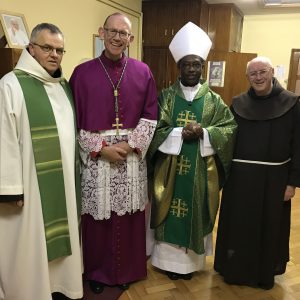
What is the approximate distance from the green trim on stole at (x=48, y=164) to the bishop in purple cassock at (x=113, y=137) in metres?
0.22

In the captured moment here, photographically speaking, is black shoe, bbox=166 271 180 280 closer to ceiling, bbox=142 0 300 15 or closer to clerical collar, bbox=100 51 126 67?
clerical collar, bbox=100 51 126 67

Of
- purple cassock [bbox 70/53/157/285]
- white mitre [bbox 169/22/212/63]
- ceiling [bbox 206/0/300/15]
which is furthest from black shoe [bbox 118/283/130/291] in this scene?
ceiling [bbox 206/0/300/15]

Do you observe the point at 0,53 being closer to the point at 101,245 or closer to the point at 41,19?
the point at 41,19

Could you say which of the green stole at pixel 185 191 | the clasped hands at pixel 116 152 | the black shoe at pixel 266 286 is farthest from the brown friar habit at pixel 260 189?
the clasped hands at pixel 116 152

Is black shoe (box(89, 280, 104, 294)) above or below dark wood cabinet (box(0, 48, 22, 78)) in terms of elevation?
below

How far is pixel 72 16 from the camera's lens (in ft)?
12.0

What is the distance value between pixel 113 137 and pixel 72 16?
2254 mm

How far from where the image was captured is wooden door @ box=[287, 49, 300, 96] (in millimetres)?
6192

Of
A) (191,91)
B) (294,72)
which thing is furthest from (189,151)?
(294,72)

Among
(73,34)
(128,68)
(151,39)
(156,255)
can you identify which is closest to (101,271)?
(156,255)

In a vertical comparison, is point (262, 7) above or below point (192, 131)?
above

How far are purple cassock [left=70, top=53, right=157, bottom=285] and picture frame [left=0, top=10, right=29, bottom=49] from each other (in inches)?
35.9

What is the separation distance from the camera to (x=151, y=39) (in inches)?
225

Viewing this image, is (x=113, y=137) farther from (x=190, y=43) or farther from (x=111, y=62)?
(x=190, y=43)
